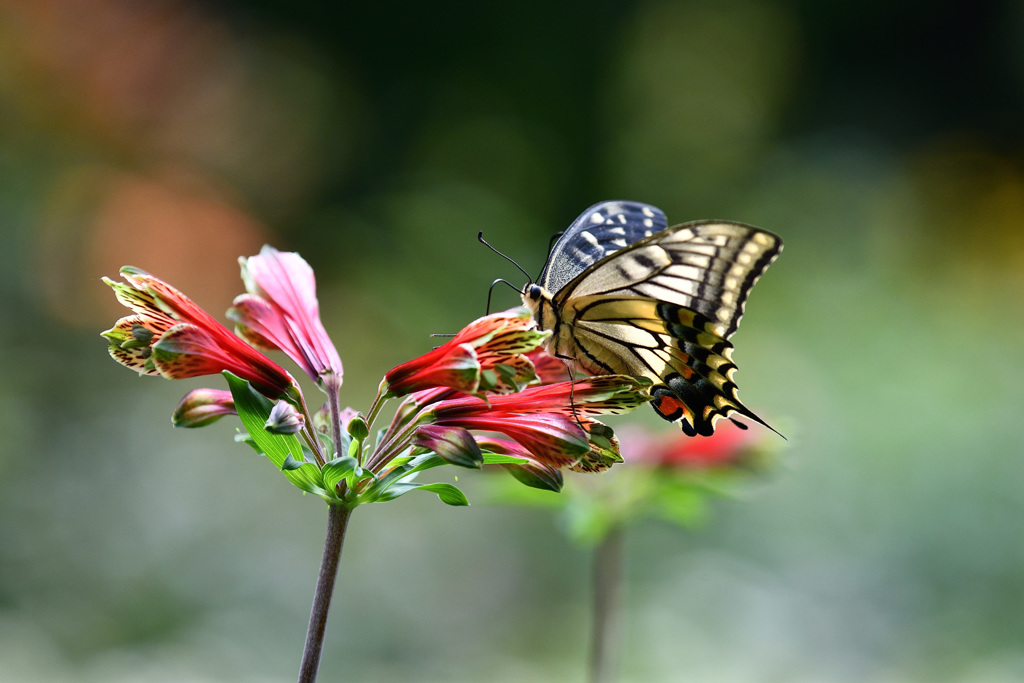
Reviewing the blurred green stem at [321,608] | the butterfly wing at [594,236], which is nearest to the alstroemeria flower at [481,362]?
the blurred green stem at [321,608]

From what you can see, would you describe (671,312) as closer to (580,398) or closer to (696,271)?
(696,271)

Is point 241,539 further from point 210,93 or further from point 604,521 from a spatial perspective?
point 210,93

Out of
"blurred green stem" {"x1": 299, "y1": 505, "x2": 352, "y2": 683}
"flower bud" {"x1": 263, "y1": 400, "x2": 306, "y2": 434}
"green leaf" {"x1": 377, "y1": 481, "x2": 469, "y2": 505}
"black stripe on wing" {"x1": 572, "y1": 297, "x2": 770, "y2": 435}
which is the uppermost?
"black stripe on wing" {"x1": 572, "y1": 297, "x2": 770, "y2": 435}

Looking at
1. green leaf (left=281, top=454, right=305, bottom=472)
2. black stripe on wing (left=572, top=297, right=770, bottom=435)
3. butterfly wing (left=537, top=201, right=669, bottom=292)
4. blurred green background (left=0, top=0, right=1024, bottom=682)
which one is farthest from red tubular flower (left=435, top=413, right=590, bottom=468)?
blurred green background (left=0, top=0, right=1024, bottom=682)

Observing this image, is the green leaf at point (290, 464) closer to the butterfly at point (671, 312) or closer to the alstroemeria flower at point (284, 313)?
the alstroemeria flower at point (284, 313)

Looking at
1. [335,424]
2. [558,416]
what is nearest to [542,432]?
[558,416]

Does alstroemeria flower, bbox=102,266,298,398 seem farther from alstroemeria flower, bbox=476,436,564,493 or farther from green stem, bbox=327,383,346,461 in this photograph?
alstroemeria flower, bbox=476,436,564,493

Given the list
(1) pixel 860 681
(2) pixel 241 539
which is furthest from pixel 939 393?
(2) pixel 241 539

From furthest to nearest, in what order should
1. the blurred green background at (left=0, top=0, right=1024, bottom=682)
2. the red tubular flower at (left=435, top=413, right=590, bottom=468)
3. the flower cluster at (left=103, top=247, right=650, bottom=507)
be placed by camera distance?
the blurred green background at (left=0, top=0, right=1024, bottom=682) → the red tubular flower at (left=435, top=413, right=590, bottom=468) → the flower cluster at (left=103, top=247, right=650, bottom=507)
